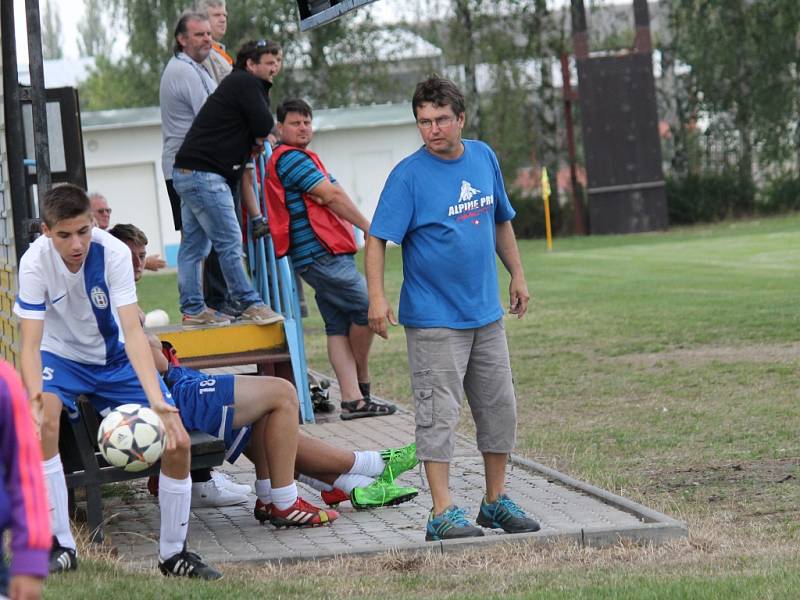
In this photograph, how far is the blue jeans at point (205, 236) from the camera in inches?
377

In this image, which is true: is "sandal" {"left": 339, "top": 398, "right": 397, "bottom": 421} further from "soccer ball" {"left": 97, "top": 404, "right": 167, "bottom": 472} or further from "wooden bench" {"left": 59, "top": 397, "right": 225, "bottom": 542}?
"soccer ball" {"left": 97, "top": 404, "right": 167, "bottom": 472}

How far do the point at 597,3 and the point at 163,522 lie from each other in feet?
133

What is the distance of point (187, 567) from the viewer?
224 inches

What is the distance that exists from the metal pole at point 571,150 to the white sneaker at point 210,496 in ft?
106

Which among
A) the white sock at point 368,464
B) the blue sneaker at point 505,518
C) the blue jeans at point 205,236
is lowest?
the blue sneaker at point 505,518

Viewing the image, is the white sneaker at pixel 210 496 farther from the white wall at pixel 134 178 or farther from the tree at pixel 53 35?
the tree at pixel 53 35

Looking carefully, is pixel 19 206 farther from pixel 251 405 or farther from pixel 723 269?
pixel 723 269

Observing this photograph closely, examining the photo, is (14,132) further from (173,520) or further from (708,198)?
(708,198)

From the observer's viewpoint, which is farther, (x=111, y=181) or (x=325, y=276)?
(x=111, y=181)

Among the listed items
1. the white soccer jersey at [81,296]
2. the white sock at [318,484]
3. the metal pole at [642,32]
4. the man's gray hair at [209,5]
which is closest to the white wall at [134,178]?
the metal pole at [642,32]

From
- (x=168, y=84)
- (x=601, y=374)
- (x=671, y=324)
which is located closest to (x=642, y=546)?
(x=168, y=84)

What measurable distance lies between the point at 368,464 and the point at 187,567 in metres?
1.68

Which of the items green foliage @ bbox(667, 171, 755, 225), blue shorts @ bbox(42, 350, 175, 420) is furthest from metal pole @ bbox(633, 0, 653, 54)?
blue shorts @ bbox(42, 350, 175, 420)

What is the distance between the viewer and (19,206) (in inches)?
322
